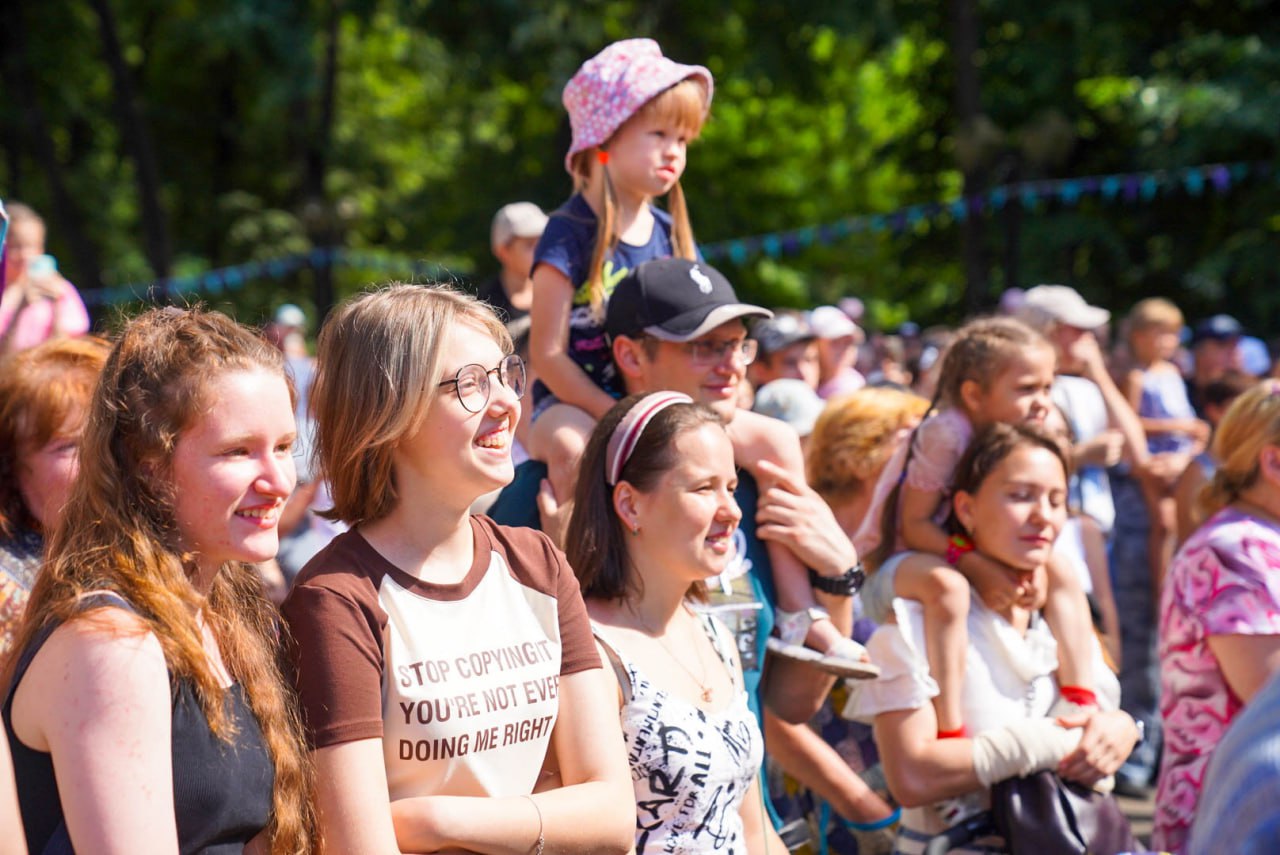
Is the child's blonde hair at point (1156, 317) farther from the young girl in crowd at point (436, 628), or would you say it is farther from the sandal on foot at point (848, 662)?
the young girl in crowd at point (436, 628)

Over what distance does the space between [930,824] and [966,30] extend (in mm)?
15544

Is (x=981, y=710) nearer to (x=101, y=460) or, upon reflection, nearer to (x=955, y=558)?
(x=955, y=558)

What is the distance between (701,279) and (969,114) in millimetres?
15143

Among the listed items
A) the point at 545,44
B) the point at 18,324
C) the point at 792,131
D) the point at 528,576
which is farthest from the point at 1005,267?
the point at 528,576

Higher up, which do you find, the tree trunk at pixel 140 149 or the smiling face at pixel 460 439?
the tree trunk at pixel 140 149

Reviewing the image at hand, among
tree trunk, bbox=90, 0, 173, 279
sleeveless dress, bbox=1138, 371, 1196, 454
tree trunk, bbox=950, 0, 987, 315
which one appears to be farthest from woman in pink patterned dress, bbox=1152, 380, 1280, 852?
tree trunk, bbox=90, 0, 173, 279

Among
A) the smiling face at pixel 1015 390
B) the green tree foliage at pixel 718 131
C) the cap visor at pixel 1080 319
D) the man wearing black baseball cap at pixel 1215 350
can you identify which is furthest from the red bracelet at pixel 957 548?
the green tree foliage at pixel 718 131

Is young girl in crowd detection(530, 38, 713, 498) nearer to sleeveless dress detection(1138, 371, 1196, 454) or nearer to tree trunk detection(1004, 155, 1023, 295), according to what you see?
sleeveless dress detection(1138, 371, 1196, 454)

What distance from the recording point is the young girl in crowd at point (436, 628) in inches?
90.8

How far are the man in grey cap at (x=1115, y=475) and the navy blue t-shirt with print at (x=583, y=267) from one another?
295 centimetres

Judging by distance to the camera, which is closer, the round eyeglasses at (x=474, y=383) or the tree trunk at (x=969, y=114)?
the round eyeglasses at (x=474, y=383)

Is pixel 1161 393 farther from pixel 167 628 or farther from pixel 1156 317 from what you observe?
pixel 167 628

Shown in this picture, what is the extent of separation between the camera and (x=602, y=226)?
3900 millimetres

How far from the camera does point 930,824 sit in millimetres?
3941
